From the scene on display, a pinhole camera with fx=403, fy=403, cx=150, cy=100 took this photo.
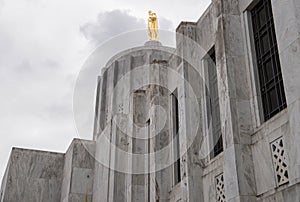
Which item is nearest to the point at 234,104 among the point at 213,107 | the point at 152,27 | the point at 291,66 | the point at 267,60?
the point at 267,60

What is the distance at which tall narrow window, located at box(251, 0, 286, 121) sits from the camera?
364 inches

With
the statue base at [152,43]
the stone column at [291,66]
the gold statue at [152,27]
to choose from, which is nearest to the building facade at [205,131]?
the stone column at [291,66]

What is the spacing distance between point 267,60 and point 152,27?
14.3 m

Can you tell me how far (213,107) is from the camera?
486 inches

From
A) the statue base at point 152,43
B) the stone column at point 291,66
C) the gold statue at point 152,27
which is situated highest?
the gold statue at point 152,27

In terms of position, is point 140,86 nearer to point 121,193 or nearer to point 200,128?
point 121,193

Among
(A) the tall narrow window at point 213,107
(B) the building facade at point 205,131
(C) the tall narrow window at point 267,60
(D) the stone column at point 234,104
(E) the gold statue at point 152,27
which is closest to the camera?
(B) the building facade at point 205,131

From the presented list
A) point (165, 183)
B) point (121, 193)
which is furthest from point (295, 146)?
point (121, 193)

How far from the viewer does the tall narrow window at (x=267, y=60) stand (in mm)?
9242

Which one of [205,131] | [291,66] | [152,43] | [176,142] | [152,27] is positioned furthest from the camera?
[152,43]

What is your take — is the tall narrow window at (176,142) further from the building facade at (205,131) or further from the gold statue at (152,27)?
the gold statue at (152,27)

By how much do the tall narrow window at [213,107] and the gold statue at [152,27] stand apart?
10.3 metres

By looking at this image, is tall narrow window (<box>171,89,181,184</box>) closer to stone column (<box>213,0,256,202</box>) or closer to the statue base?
stone column (<box>213,0,256,202</box>)

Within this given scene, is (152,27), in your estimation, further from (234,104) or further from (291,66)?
→ (291,66)
